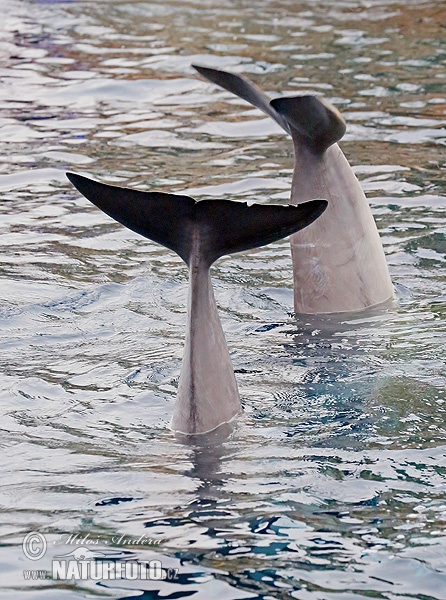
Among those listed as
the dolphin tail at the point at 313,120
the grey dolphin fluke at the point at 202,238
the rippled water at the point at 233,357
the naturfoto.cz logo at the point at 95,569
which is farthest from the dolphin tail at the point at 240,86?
the naturfoto.cz logo at the point at 95,569

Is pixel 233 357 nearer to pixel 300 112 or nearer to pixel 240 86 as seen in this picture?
pixel 300 112

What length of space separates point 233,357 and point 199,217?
1488mm

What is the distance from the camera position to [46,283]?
728 cm

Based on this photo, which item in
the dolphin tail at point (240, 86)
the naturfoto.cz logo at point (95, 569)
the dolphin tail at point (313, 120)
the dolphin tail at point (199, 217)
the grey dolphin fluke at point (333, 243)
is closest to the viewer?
the naturfoto.cz logo at point (95, 569)

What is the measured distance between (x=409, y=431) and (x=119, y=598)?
5.75 feet

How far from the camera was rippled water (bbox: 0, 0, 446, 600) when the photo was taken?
401 cm

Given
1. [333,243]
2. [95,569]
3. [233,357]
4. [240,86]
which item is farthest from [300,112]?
[95,569]

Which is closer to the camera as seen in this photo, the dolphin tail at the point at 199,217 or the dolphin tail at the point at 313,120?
the dolphin tail at the point at 199,217

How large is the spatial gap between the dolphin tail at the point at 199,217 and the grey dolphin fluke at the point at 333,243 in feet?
5.50

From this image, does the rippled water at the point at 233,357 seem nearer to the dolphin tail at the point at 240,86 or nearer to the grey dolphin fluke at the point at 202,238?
the grey dolphin fluke at the point at 202,238

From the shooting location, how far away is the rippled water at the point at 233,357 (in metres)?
4.01

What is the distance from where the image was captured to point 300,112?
5938 millimetres

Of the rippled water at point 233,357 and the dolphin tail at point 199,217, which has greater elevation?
the dolphin tail at point 199,217

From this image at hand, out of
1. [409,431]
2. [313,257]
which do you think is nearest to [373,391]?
[409,431]
